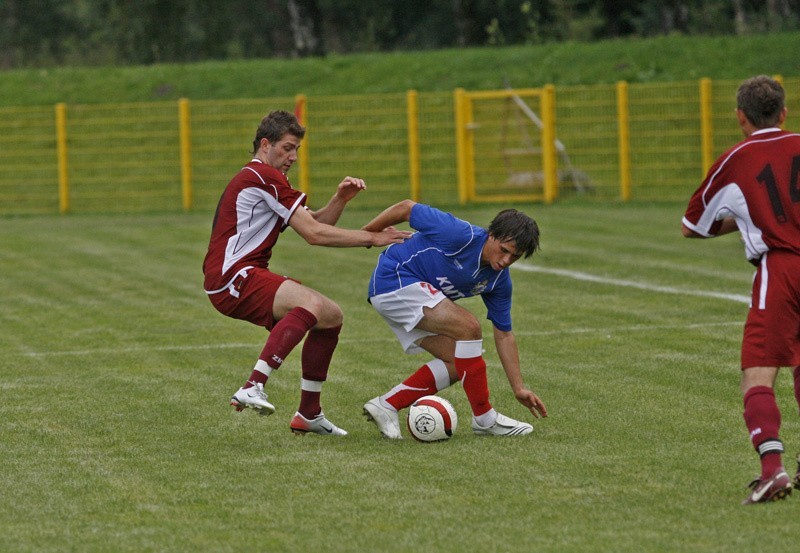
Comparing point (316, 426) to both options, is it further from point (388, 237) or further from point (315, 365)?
point (388, 237)

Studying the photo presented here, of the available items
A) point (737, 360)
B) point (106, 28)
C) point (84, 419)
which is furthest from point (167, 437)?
point (106, 28)

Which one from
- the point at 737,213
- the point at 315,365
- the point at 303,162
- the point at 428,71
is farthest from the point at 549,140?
the point at 737,213

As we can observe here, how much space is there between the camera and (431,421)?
7.98 meters

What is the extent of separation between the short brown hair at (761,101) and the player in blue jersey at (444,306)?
1744 millimetres

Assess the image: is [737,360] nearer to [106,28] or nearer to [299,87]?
[299,87]

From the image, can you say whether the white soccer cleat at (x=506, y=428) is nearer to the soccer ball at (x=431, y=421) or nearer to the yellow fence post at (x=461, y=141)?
the soccer ball at (x=431, y=421)

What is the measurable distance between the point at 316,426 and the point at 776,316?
297cm

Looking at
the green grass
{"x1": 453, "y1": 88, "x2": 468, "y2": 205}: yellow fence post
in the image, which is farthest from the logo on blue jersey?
the green grass

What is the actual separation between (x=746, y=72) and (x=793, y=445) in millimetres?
26943

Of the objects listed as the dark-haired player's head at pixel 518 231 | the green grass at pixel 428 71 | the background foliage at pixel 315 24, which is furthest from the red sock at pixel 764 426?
the background foliage at pixel 315 24

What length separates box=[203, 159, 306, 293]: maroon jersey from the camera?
8.16 metres

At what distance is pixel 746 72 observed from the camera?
33.2 m

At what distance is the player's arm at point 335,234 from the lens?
772 centimetres

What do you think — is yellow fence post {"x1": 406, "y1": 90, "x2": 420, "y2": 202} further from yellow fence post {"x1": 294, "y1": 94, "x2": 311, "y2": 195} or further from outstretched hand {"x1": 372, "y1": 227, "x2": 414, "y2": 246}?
outstretched hand {"x1": 372, "y1": 227, "x2": 414, "y2": 246}
